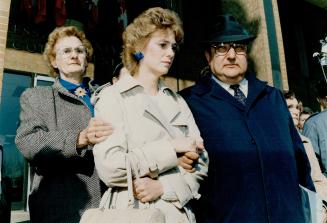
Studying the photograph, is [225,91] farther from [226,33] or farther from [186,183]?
[186,183]

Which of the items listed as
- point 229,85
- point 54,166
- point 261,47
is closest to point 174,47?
point 229,85

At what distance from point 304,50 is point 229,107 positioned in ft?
36.7

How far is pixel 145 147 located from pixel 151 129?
135mm

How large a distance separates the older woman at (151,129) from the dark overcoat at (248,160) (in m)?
0.33

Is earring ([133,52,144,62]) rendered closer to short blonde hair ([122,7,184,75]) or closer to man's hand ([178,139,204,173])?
short blonde hair ([122,7,184,75])

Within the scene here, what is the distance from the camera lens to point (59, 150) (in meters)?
2.01

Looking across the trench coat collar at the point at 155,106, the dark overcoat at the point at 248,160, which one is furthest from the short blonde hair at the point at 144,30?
the dark overcoat at the point at 248,160

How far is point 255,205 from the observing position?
2.16 m

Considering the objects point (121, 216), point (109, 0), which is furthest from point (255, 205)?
point (109, 0)

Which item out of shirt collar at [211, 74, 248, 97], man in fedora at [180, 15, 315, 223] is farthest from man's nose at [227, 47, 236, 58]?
shirt collar at [211, 74, 248, 97]

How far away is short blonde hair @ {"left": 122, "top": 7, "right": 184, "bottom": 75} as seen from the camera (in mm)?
2088

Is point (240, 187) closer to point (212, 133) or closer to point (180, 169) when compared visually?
point (212, 133)

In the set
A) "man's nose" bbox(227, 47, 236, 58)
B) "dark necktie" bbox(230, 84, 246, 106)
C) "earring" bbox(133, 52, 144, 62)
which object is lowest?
"dark necktie" bbox(230, 84, 246, 106)

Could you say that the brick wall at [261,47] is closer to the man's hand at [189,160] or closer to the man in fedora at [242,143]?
the man in fedora at [242,143]
